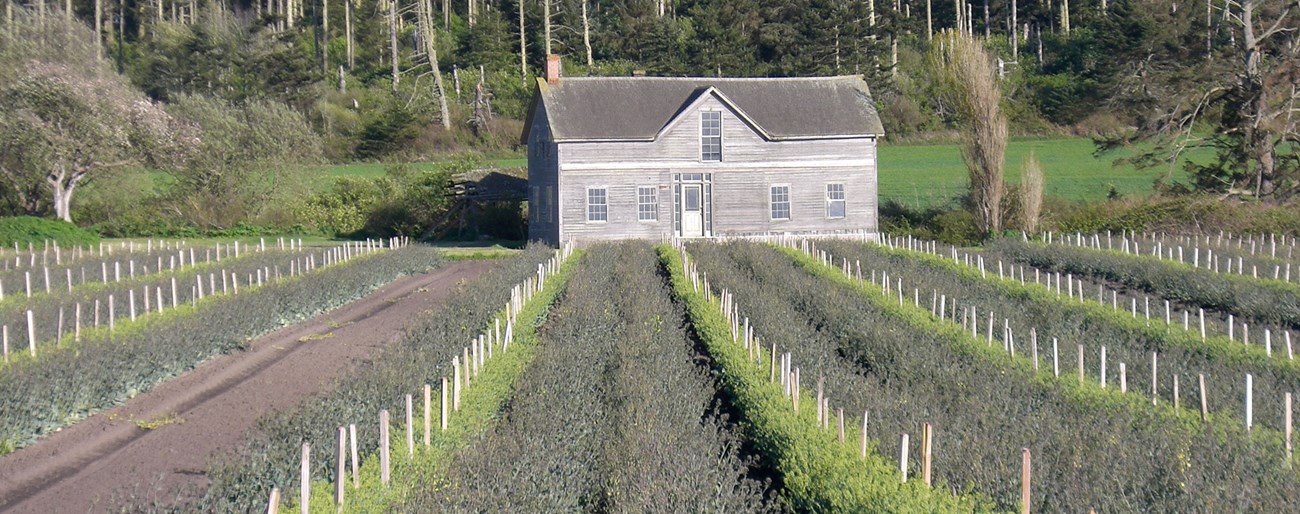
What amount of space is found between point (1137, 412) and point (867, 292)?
11.3 meters

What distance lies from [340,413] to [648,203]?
98.1 feet

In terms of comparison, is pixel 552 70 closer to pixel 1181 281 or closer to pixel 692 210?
pixel 692 210

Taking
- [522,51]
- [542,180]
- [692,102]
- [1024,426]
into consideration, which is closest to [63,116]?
[542,180]

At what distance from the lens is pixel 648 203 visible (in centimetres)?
4172

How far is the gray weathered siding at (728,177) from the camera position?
4144 cm

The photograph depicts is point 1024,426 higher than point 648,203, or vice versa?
point 648,203

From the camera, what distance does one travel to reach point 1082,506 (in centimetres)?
878

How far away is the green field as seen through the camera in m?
52.2

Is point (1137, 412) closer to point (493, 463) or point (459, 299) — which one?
point (493, 463)

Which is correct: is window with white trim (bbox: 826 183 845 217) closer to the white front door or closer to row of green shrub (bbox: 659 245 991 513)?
the white front door

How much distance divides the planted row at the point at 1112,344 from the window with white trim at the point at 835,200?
52.9 ft

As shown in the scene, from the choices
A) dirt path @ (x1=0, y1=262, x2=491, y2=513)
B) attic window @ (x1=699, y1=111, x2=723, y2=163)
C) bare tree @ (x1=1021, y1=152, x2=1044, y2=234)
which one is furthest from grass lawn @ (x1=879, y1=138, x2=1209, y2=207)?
dirt path @ (x1=0, y1=262, x2=491, y2=513)

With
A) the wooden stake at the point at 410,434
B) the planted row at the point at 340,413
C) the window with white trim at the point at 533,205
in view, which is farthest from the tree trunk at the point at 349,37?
the wooden stake at the point at 410,434

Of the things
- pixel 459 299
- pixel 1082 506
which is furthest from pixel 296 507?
pixel 459 299
